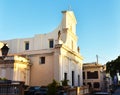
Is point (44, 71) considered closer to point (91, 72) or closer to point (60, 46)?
point (60, 46)

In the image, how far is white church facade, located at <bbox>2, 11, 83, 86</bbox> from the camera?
39.2 m

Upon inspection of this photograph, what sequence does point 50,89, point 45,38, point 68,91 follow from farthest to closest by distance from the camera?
point 45,38, point 50,89, point 68,91

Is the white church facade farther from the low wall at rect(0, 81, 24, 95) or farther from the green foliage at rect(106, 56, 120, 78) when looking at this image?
the low wall at rect(0, 81, 24, 95)

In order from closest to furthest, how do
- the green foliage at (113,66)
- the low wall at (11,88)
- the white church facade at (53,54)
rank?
the low wall at (11,88), the white church facade at (53,54), the green foliage at (113,66)

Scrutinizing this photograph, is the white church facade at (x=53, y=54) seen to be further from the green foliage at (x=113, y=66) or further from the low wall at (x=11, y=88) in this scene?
the low wall at (x=11, y=88)

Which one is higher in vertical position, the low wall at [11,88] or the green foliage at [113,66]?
the green foliage at [113,66]

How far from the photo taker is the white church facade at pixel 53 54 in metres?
39.2

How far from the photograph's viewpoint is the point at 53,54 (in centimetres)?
4000

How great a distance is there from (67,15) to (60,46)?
31.6 feet

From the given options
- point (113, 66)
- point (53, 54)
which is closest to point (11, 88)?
point (53, 54)

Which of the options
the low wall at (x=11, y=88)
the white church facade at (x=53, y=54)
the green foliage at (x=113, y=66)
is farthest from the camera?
the green foliage at (x=113, y=66)

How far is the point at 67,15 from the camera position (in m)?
45.4

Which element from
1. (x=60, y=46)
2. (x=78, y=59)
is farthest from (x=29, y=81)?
(x=78, y=59)

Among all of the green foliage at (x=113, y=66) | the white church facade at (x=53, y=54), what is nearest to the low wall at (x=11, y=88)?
the white church facade at (x=53, y=54)
